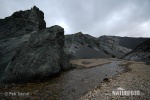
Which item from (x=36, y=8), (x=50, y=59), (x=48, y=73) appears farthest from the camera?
(x=36, y=8)

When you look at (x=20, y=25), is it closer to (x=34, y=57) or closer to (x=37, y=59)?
(x=34, y=57)

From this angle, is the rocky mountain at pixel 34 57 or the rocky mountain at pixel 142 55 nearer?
the rocky mountain at pixel 34 57

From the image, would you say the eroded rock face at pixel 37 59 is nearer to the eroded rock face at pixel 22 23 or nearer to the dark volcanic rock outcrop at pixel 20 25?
the dark volcanic rock outcrop at pixel 20 25

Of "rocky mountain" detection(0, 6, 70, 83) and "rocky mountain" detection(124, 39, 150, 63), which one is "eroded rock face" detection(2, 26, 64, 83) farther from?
"rocky mountain" detection(124, 39, 150, 63)

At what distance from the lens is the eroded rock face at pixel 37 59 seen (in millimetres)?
20906

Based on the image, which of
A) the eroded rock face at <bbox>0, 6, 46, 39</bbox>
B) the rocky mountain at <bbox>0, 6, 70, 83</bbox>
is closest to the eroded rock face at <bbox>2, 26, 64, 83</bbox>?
the rocky mountain at <bbox>0, 6, 70, 83</bbox>

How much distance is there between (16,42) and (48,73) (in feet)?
59.8

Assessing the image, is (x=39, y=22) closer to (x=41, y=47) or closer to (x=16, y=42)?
(x=16, y=42)

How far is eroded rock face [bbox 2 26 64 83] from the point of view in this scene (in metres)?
20.9

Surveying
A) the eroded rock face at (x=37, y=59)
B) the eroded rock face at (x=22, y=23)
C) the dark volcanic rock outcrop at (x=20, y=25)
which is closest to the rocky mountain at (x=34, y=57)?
the eroded rock face at (x=37, y=59)

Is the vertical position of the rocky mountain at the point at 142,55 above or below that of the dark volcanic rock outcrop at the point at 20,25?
below

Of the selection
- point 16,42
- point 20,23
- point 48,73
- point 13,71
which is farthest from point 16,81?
point 20,23

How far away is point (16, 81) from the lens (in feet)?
66.8

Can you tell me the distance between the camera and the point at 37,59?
73.9 ft
